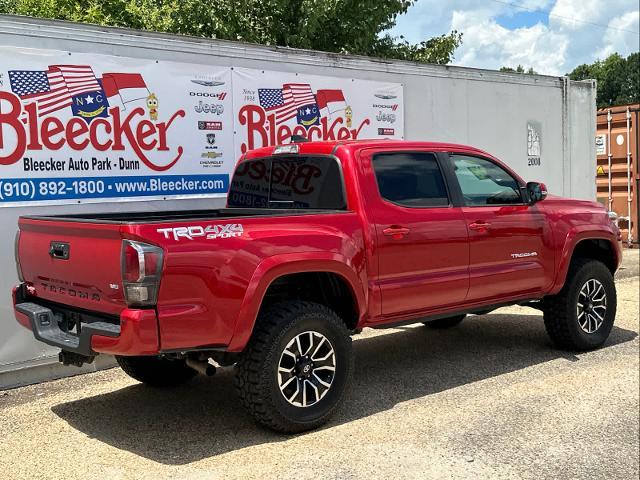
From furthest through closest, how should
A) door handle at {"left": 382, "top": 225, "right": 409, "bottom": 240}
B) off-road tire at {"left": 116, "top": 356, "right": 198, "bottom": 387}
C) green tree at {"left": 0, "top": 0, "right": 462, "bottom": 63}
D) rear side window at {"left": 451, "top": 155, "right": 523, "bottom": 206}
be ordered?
1. green tree at {"left": 0, "top": 0, "right": 462, "bottom": 63}
2. rear side window at {"left": 451, "top": 155, "right": 523, "bottom": 206}
3. off-road tire at {"left": 116, "top": 356, "right": 198, "bottom": 387}
4. door handle at {"left": 382, "top": 225, "right": 409, "bottom": 240}

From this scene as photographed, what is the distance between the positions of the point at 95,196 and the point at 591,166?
8.27 metres

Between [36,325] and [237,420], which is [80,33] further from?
[237,420]

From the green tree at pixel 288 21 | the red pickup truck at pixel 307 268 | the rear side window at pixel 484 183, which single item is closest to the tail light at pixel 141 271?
the red pickup truck at pixel 307 268

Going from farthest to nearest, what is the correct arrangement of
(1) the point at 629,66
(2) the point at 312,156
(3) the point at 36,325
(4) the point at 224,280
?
(1) the point at 629,66 < (2) the point at 312,156 < (3) the point at 36,325 < (4) the point at 224,280

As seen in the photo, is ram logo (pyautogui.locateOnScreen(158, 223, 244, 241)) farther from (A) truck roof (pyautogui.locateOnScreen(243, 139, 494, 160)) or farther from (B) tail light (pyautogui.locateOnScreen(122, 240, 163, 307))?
(A) truck roof (pyautogui.locateOnScreen(243, 139, 494, 160))

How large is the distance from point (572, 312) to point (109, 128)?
459 cm

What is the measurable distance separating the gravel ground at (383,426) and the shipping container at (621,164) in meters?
8.23

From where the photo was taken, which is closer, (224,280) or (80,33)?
(224,280)

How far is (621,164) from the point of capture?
14.2 m

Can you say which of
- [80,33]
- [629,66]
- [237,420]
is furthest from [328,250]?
[629,66]

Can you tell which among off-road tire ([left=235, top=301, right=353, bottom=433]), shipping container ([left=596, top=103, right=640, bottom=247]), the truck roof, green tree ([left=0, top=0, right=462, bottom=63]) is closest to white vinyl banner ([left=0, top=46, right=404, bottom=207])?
the truck roof

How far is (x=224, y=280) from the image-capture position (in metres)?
4.20

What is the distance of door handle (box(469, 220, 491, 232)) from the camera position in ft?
18.6

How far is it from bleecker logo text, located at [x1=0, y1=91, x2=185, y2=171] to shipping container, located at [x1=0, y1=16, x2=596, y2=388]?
115mm
